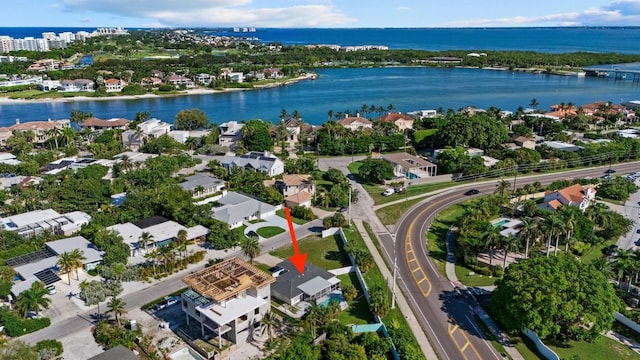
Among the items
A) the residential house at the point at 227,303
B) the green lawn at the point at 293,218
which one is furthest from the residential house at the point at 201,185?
the residential house at the point at 227,303

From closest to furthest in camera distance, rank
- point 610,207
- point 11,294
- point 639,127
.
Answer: point 11,294, point 610,207, point 639,127

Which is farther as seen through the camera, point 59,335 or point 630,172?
point 630,172

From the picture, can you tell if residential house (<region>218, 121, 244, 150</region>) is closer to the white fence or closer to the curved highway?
the curved highway

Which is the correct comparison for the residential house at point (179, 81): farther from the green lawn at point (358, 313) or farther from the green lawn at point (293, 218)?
the green lawn at point (358, 313)

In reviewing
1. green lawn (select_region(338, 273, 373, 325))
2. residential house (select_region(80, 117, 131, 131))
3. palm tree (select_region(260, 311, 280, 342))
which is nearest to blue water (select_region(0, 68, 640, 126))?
residential house (select_region(80, 117, 131, 131))

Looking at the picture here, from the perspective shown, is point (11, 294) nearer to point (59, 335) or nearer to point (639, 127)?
point (59, 335)

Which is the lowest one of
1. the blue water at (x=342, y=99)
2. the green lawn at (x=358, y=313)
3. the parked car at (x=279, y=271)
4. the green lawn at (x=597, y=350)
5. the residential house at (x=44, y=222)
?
the green lawn at (x=597, y=350)

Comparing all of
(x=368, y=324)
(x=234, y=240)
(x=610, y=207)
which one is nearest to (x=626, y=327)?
(x=368, y=324)
